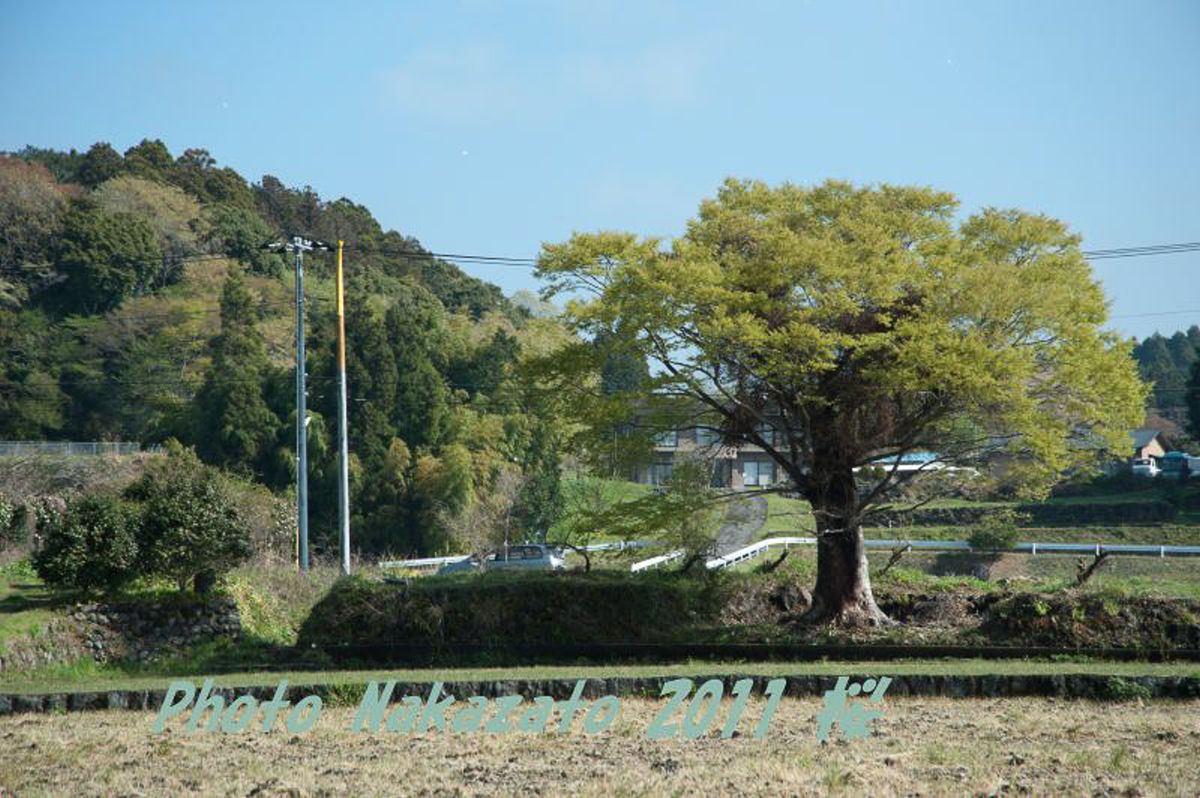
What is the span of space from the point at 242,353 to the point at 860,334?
3909 cm

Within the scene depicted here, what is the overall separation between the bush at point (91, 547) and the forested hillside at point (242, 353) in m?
15.6

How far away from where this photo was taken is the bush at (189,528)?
20.9 meters

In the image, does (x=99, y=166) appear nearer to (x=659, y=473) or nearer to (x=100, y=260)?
(x=100, y=260)

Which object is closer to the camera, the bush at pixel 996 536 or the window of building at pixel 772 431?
the window of building at pixel 772 431

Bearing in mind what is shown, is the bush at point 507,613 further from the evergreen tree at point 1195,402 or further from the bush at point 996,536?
the evergreen tree at point 1195,402

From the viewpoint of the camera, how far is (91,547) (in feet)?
66.5

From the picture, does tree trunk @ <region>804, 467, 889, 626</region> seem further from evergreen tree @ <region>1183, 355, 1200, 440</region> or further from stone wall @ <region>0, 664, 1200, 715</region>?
evergreen tree @ <region>1183, 355, 1200, 440</region>

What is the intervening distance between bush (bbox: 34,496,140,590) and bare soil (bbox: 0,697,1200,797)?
642cm

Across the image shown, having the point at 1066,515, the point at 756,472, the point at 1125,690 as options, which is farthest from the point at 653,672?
the point at 1066,515

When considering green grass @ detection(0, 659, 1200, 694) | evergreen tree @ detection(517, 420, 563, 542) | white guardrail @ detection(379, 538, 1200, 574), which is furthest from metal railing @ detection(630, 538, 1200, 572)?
green grass @ detection(0, 659, 1200, 694)

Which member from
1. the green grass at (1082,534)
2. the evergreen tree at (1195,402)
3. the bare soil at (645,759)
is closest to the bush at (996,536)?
the green grass at (1082,534)

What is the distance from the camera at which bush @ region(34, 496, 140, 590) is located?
1995 centimetres

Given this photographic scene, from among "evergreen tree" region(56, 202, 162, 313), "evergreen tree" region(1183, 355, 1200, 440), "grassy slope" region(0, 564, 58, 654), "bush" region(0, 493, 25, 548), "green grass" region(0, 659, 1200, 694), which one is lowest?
"green grass" region(0, 659, 1200, 694)

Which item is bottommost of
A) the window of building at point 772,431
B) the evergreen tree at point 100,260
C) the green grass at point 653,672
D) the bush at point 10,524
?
the green grass at point 653,672
